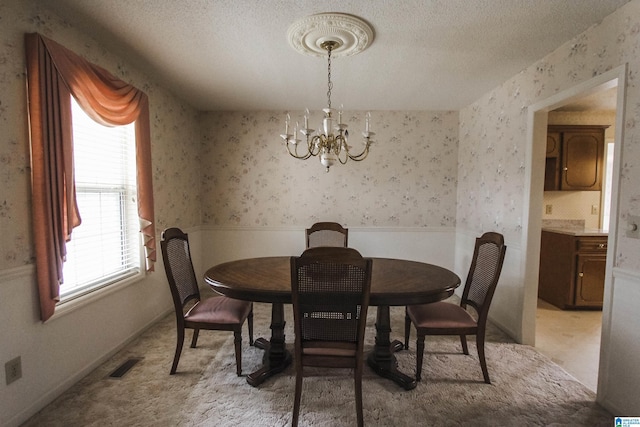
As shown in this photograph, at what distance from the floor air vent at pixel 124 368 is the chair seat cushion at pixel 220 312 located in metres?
0.59

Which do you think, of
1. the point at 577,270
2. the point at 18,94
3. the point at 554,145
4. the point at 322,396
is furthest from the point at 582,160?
the point at 18,94

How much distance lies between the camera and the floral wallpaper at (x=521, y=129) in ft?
5.54

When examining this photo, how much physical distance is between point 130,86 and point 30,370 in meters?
2.01

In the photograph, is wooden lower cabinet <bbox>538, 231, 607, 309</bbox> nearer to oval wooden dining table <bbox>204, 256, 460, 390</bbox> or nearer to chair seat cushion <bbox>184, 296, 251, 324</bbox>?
oval wooden dining table <bbox>204, 256, 460, 390</bbox>

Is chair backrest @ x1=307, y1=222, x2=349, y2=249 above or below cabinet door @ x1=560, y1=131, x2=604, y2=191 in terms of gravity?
below

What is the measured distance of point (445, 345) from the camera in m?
2.57

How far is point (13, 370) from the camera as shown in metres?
1.61

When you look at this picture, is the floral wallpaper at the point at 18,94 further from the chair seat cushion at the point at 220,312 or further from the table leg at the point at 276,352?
the table leg at the point at 276,352

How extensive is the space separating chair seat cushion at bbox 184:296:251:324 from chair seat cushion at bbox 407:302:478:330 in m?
1.16

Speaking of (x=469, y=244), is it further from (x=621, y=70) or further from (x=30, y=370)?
(x=30, y=370)

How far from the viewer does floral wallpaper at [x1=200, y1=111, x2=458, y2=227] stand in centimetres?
396

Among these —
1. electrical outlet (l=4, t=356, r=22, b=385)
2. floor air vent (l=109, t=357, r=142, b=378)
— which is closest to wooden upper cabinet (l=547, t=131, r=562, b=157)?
floor air vent (l=109, t=357, r=142, b=378)

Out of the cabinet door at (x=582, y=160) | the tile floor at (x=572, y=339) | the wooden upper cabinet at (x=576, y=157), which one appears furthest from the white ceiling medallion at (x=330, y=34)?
the cabinet door at (x=582, y=160)

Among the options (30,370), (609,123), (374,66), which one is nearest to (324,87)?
(374,66)
